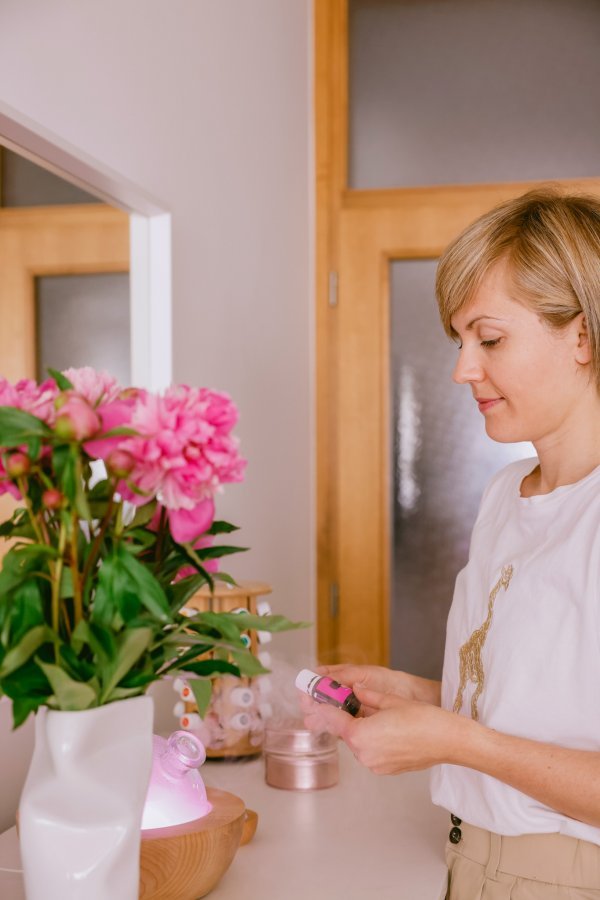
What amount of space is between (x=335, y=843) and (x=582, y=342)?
2.14 ft

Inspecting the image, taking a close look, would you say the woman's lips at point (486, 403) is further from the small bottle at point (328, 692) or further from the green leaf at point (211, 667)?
the green leaf at point (211, 667)

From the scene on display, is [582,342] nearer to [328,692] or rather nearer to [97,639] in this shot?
[328,692]

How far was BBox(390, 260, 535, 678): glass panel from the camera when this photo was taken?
8.05ft

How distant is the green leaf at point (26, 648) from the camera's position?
25.9 inches

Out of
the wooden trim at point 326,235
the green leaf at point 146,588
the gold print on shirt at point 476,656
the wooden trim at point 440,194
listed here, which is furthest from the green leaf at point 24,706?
the wooden trim at point 440,194

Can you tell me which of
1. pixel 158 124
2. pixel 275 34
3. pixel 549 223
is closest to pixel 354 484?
pixel 275 34

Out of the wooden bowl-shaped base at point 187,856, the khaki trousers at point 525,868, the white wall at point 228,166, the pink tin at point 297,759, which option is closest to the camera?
the wooden bowl-shaped base at point 187,856

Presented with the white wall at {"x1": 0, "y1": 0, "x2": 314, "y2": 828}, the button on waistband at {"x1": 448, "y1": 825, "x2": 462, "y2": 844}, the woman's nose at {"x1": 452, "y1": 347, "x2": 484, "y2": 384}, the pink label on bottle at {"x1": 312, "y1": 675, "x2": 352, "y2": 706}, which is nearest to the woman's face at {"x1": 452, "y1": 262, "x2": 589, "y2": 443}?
the woman's nose at {"x1": 452, "y1": 347, "x2": 484, "y2": 384}

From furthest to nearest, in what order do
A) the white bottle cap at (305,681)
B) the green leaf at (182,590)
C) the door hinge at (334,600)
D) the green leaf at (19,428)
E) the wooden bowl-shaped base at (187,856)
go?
1. the door hinge at (334,600)
2. the white bottle cap at (305,681)
3. the wooden bowl-shaped base at (187,856)
4. the green leaf at (182,590)
5. the green leaf at (19,428)

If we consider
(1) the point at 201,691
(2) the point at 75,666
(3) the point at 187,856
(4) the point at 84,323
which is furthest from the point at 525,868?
(4) the point at 84,323

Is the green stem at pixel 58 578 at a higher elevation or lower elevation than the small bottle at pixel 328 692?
higher

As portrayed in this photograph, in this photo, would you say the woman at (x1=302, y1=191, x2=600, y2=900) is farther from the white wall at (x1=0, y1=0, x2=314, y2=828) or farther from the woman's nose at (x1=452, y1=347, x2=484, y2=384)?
the white wall at (x1=0, y1=0, x2=314, y2=828)

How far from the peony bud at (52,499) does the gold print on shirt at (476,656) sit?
0.62 m

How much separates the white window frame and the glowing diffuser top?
594 millimetres
